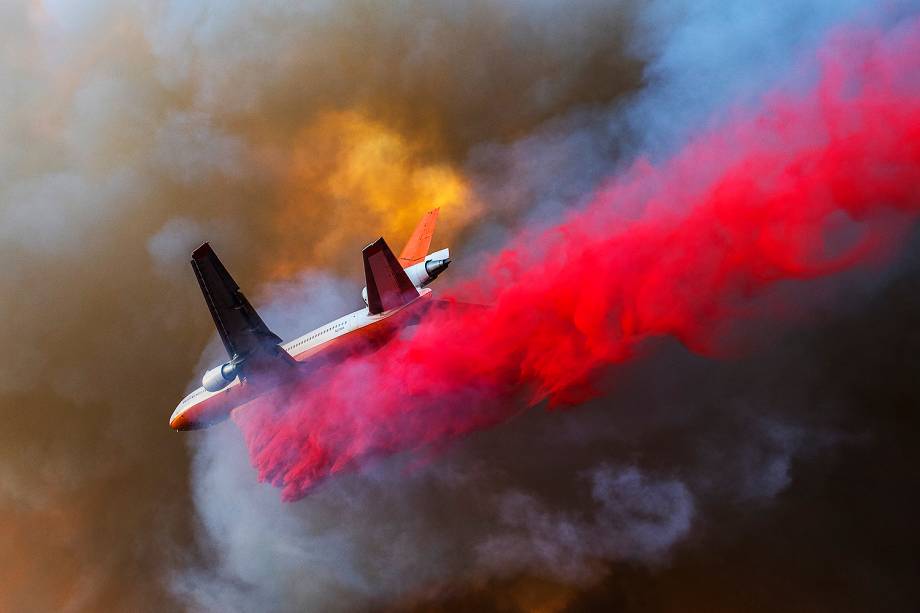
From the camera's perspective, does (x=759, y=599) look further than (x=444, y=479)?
No

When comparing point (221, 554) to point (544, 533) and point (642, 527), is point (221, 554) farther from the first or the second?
point (642, 527)

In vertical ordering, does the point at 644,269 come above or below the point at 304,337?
below

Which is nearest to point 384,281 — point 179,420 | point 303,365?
point 303,365

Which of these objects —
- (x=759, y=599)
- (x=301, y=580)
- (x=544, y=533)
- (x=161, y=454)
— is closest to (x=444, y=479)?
(x=544, y=533)

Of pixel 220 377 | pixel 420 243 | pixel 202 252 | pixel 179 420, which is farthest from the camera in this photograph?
pixel 179 420

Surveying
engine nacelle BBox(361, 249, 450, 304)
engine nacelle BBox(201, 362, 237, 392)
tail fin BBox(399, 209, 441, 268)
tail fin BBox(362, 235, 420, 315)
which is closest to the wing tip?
engine nacelle BBox(201, 362, 237, 392)

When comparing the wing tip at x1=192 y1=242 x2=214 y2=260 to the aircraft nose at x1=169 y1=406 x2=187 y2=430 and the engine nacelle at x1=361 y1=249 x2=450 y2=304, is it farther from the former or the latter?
the aircraft nose at x1=169 y1=406 x2=187 y2=430

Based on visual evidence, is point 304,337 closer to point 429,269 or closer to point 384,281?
point 384,281
